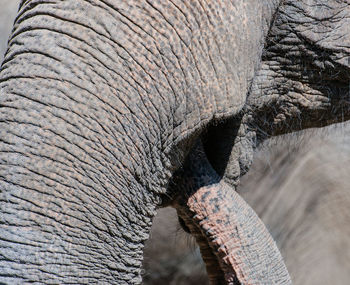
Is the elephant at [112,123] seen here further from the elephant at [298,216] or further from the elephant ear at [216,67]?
the elephant at [298,216]

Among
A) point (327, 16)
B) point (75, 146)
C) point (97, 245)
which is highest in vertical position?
point (327, 16)

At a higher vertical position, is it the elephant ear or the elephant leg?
the elephant ear

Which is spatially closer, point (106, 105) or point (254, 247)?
point (106, 105)

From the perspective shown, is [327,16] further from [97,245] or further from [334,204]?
[334,204]

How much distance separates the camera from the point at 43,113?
125 cm

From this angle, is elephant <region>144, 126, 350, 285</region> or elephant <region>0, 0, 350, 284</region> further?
elephant <region>144, 126, 350, 285</region>

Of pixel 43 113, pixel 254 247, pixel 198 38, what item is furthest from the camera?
pixel 254 247

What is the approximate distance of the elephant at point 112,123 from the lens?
1.24 metres

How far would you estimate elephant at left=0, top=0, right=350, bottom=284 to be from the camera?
1.24 meters

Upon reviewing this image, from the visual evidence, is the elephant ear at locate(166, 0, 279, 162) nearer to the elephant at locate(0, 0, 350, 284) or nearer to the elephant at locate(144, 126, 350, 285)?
the elephant at locate(0, 0, 350, 284)

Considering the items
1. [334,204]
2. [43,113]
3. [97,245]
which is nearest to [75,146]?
[43,113]

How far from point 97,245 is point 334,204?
1841mm

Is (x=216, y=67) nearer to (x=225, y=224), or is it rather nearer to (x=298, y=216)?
(x=225, y=224)

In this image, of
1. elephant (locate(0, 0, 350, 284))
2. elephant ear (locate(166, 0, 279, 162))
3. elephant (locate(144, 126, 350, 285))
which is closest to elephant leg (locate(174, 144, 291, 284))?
elephant (locate(0, 0, 350, 284))
